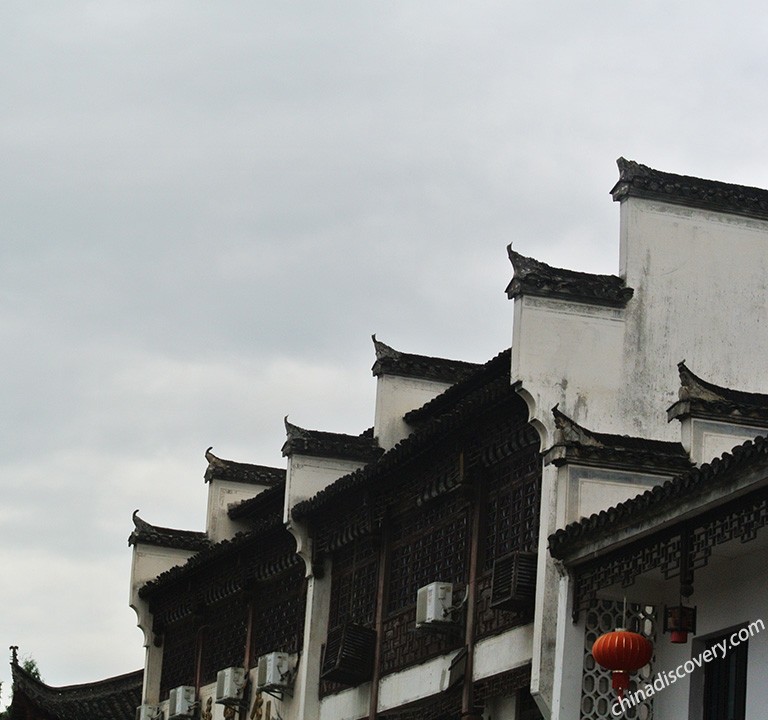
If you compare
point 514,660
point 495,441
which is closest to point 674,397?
point 495,441

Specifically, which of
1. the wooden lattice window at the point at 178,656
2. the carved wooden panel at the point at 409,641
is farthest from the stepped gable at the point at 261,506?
the carved wooden panel at the point at 409,641

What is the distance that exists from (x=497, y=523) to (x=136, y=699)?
20198 mm

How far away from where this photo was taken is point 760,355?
2502cm

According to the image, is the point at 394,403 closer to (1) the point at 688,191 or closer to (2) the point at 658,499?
(1) the point at 688,191

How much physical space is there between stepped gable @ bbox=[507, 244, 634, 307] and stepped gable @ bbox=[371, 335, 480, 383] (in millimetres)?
8235

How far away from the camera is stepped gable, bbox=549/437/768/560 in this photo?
18.2m

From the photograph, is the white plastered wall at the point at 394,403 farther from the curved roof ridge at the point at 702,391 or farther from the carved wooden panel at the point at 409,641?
the curved roof ridge at the point at 702,391

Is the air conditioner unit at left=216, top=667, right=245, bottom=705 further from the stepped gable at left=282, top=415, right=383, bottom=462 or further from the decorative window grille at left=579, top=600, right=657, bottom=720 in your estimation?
the decorative window grille at left=579, top=600, right=657, bottom=720

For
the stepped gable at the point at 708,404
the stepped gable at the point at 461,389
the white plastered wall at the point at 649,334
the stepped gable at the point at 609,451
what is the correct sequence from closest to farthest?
the stepped gable at the point at 708,404 → the stepped gable at the point at 609,451 → the white plastered wall at the point at 649,334 → the stepped gable at the point at 461,389

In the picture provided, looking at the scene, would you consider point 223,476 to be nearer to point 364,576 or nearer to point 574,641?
point 364,576

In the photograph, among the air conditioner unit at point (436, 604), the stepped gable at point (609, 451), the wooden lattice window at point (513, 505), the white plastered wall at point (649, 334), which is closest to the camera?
the stepped gable at point (609, 451)

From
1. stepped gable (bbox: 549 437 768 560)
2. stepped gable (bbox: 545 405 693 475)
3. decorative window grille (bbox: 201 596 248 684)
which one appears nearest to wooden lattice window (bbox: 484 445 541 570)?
stepped gable (bbox: 545 405 693 475)

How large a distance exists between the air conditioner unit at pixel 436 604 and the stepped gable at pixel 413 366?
738 centimetres

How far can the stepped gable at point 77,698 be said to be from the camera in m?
42.6
